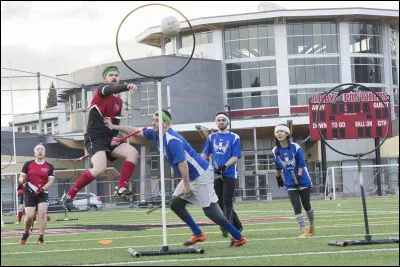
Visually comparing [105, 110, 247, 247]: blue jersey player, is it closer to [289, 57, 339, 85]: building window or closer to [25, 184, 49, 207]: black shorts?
[25, 184, 49, 207]: black shorts

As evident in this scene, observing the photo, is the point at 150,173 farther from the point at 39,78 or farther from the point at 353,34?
the point at 353,34

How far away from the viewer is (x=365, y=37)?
74.6 meters

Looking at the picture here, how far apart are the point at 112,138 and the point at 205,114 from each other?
58.5 m

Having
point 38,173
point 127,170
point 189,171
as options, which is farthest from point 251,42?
point 189,171

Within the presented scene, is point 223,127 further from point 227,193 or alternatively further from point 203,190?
point 203,190

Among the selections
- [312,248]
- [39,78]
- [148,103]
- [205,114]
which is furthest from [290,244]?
[205,114]

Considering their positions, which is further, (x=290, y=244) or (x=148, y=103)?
(x=148, y=103)

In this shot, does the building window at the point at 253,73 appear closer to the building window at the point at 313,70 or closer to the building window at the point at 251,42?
the building window at the point at 251,42

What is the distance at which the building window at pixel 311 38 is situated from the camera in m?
72.0

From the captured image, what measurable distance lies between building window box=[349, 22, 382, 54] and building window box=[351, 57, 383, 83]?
84 centimetres

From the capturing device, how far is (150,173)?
212 ft

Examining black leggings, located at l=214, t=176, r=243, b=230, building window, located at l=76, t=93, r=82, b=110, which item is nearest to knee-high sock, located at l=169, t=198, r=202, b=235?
black leggings, located at l=214, t=176, r=243, b=230

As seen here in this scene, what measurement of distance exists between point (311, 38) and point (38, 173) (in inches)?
2345

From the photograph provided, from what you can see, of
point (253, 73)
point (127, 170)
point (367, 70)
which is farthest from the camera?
point (367, 70)
